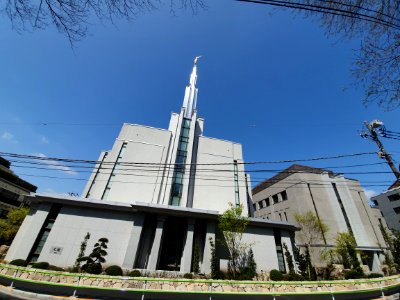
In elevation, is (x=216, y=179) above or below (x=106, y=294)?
above

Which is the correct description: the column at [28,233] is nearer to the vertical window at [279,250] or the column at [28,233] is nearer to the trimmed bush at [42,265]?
the trimmed bush at [42,265]

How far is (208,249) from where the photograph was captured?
1680cm

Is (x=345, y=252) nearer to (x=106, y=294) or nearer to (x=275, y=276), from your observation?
(x=275, y=276)

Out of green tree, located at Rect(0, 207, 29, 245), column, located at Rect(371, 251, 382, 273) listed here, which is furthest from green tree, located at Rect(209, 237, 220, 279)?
column, located at Rect(371, 251, 382, 273)

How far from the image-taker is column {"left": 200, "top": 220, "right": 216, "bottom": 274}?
15969 mm

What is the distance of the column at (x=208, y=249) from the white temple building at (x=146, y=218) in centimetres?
7

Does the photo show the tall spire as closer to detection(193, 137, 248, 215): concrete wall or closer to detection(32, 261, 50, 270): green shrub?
detection(193, 137, 248, 215): concrete wall

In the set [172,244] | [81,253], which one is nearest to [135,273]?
[81,253]

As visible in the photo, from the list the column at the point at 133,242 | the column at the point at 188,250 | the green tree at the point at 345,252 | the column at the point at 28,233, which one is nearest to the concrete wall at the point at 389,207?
the green tree at the point at 345,252

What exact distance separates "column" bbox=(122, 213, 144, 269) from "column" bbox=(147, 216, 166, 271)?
1328 millimetres

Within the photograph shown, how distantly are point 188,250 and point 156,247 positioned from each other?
2.75m

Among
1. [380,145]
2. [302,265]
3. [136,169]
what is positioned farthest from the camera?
[136,169]

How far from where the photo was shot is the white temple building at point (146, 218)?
52.2 ft

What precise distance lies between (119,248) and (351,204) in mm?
35975
